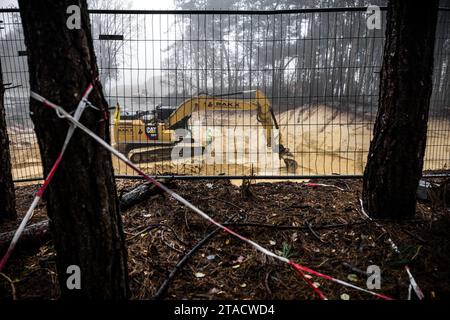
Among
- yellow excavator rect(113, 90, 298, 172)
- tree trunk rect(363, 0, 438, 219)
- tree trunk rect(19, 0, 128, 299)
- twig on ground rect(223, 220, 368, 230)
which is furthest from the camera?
yellow excavator rect(113, 90, 298, 172)

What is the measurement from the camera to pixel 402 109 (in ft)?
8.73

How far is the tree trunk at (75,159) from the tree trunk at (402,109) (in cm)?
237

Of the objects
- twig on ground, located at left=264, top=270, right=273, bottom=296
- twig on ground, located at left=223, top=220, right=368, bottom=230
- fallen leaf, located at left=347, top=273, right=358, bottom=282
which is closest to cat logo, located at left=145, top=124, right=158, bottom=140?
twig on ground, located at left=223, top=220, right=368, bottom=230

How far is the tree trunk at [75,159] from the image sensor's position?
1464mm

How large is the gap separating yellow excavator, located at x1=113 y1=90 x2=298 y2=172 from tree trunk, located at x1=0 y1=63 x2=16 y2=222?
365 centimetres

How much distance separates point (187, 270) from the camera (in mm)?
2234

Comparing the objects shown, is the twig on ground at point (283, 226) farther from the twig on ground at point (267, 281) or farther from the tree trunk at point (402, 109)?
the twig on ground at point (267, 281)

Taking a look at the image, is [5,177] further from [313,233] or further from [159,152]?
[159,152]

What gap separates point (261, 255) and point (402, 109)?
180 cm

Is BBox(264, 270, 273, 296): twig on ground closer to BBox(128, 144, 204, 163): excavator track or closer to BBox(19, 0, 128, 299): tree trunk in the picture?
BBox(19, 0, 128, 299): tree trunk

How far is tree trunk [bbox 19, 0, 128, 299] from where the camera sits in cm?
→ 146

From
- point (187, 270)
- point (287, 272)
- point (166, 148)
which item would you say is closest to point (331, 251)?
point (287, 272)

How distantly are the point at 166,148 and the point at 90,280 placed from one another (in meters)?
6.93
